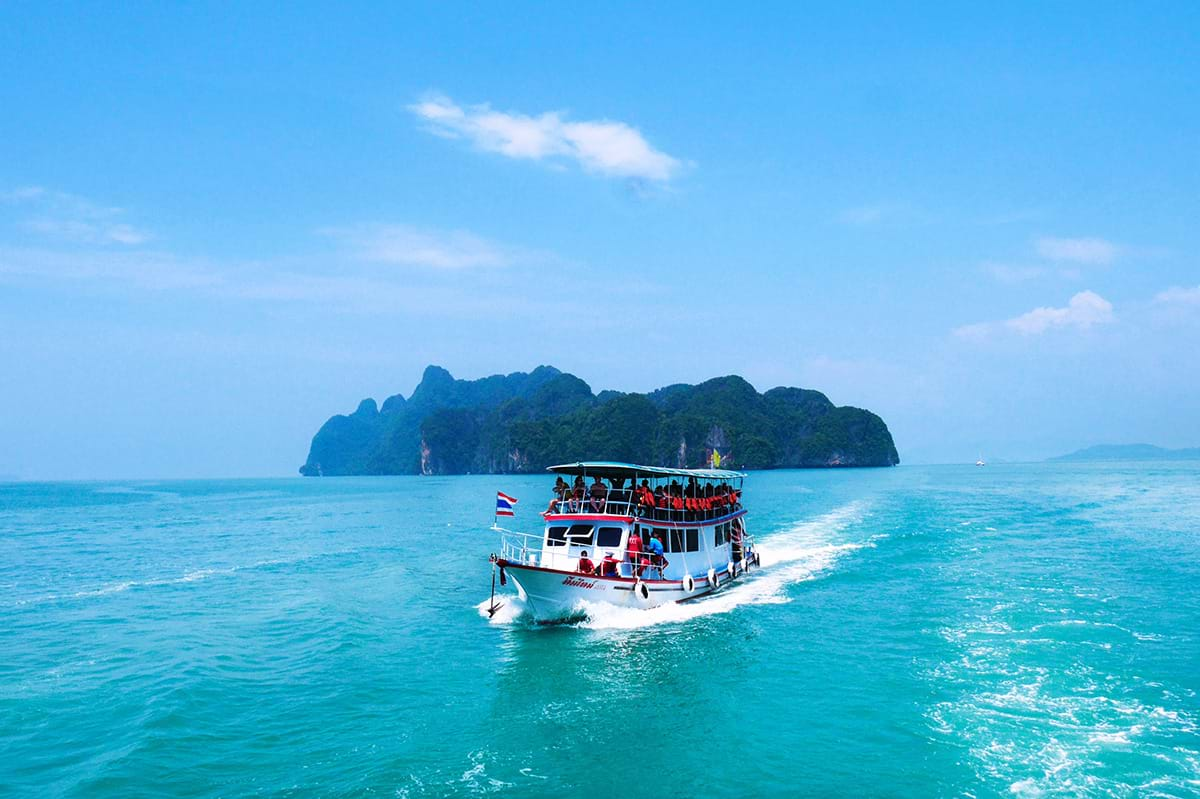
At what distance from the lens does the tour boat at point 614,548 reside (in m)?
30.3

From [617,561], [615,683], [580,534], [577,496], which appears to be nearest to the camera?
[615,683]

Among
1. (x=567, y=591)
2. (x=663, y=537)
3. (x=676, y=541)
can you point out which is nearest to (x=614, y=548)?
(x=567, y=591)

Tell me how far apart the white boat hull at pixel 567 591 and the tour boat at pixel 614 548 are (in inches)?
1.6

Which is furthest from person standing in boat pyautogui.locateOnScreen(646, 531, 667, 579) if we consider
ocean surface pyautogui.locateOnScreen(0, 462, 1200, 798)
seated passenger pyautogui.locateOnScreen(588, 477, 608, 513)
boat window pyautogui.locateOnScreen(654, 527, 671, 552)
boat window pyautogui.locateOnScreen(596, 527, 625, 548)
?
seated passenger pyautogui.locateOnScreen(588, 477, 608, 513)

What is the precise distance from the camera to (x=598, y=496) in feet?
109

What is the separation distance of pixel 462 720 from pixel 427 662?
6070 millimetres

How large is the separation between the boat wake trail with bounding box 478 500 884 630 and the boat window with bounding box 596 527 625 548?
2.60m

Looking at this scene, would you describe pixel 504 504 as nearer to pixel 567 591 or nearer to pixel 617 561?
pixel 567 591

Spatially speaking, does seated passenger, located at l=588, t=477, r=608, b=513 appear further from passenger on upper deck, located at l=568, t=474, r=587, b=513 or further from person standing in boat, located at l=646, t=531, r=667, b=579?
person standing in boat, located at l=646, t=531, r=667, b=579

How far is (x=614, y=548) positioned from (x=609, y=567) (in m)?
1.04

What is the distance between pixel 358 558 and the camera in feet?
170

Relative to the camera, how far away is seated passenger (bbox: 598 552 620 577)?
3106 cm

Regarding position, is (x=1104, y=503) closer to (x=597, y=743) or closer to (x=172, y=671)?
(x=597, y=743)

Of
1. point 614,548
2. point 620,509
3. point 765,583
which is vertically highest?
point 620,509
